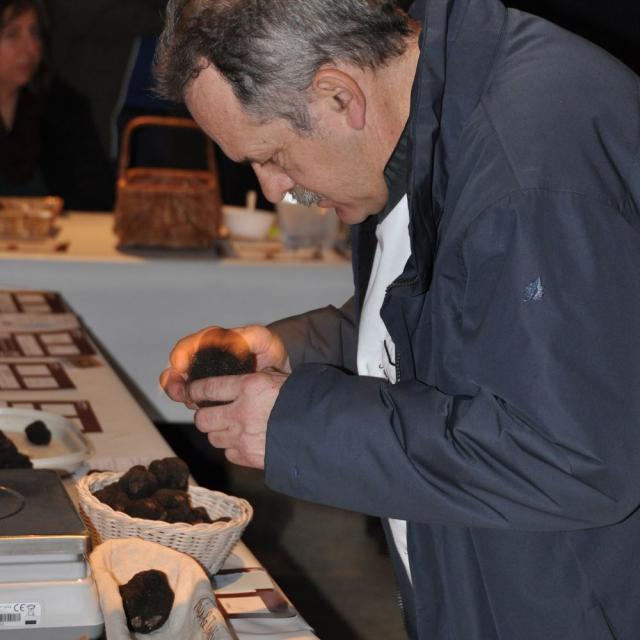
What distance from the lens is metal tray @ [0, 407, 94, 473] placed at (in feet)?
5.67

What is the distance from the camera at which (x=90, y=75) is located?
5.93 meters

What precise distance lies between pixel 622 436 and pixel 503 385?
111 mm

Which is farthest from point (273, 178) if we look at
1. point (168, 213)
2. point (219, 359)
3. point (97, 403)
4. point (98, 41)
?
point (98, 41)

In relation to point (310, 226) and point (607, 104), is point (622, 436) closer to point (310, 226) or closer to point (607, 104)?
point (607, 104)

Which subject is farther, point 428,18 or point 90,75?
point 90,75

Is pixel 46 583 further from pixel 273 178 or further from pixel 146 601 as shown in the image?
pixel 273 178

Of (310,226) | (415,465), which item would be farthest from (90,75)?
(415,465)

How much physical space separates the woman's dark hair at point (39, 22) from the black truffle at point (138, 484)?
3277 millimetres

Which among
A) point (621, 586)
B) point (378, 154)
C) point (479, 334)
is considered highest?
point (378, 154)

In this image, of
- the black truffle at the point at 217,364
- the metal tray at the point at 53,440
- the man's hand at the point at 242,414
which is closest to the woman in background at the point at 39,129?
the metal tray at the point at 53,440

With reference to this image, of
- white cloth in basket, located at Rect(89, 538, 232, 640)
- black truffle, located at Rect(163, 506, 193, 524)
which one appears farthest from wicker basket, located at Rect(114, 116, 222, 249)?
white cloth in basket, located at Rect(89, 538, 232, 640)

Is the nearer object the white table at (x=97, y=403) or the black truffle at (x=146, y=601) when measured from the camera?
the black truffle at (x=146, y=601)

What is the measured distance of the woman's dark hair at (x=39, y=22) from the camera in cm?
434

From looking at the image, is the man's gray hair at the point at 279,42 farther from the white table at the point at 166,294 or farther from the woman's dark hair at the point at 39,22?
the woman's dark hair at the point at 39,22
